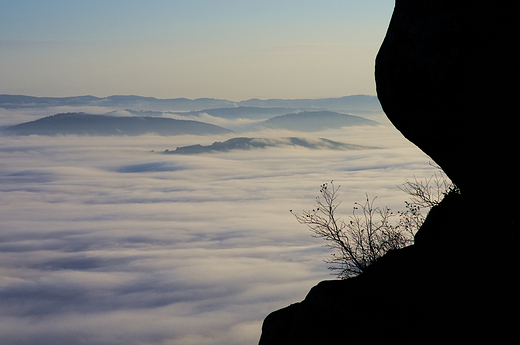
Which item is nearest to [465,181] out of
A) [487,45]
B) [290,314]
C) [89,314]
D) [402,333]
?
[487,45]

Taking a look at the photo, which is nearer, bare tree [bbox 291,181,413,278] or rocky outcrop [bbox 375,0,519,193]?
rocky outcrop [bbox 375,0,519,193]

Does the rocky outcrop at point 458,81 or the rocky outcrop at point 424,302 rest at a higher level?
the rocky outcrop at point 458,81

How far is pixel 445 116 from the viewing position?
8.24 meters

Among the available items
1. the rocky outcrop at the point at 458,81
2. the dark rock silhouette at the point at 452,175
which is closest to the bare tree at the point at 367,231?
the dark rock silhouette at the point at 452,175

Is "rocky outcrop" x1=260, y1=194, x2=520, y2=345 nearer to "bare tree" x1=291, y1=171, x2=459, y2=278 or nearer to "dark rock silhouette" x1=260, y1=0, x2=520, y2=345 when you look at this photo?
"dark rock silhouette" x1=260, y1=0, x2=520, y2=345

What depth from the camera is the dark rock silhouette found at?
7.57 meters

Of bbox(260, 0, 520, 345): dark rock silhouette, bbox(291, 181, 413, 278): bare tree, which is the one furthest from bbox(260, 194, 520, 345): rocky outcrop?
bbox(291, 181, 413, 278): bare tree

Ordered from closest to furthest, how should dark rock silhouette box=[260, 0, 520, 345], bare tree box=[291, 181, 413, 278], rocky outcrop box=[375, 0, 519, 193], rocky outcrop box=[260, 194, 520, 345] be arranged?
rocky outcrop box=[375, 0, 519, 193] < dark rock silhouette box=[260, 0, 520, 345] < rocky outcrop box=[260, 194, 520, 345] < bare tree box=[291, 181, 413, 278]

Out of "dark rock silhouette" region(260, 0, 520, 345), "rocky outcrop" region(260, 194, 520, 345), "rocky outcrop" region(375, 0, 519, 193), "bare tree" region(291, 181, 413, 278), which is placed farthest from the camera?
"bare tree" region(291, 181, 413, 278)

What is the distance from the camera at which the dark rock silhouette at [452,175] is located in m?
7.57

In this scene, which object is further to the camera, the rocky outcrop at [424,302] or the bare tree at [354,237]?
the bare tree at [354,237]

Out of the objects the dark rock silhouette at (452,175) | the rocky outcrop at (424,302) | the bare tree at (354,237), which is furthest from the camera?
the bare tree at (354,237)

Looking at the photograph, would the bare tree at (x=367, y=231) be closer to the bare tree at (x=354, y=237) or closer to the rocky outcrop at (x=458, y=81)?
the bare tree at (x=354, y=237)

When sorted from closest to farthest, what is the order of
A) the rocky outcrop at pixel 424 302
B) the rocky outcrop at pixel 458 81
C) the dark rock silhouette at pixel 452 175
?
the rocky outcrop at pixel 458 81 < the dark rock silhouette at pixel 452 175 < the rocky outcrop at pixel 424 302
